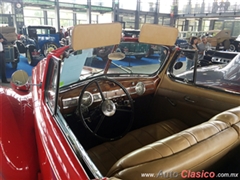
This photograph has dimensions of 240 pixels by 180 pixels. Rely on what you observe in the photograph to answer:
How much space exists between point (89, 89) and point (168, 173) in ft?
4.61

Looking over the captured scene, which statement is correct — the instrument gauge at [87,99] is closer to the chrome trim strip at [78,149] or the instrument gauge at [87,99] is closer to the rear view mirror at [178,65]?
the chrome trim strip at [78,149]

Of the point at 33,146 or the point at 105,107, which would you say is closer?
the point at 33,146

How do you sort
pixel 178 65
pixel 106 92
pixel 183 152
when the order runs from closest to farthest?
pixel 183 152 < pixel 106 92 < pixel 178 65

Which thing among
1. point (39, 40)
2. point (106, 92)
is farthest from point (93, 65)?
point (39, 40)

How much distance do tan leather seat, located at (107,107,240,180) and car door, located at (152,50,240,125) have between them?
3.77 ft

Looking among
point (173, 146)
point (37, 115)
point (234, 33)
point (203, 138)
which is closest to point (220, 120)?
point (203, 138)

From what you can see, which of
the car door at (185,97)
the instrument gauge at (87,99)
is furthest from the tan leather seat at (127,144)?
the instrument gauge at (87,99)

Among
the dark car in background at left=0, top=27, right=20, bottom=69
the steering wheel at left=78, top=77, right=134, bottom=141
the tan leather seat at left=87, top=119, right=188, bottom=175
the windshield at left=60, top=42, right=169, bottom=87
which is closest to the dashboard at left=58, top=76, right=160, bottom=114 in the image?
the steering wheel at left=78, top=77, right=134, bottom=141

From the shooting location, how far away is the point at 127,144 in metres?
2.27

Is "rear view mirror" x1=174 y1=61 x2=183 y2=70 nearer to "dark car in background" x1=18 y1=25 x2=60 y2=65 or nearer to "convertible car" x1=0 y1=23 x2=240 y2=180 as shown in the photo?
"convertible car" x1=0 y1=23 x2=240 y2=180

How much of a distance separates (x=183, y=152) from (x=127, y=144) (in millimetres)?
1232

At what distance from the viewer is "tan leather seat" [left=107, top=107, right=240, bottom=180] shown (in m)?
1.01

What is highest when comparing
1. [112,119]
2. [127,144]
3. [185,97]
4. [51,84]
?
[51,84]

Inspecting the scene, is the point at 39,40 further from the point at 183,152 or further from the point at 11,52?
the point at 183,152
